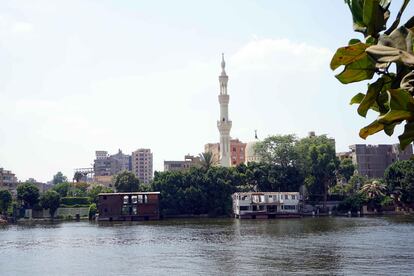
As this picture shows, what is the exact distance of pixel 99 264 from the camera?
4025cm

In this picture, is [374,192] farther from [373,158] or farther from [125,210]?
[125,210]

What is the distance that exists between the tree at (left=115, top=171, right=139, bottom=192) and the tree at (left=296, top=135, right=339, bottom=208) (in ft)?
132

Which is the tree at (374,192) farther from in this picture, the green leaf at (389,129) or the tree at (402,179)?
the green leaf at (389,129)

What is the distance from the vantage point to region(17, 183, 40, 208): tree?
10906 cm

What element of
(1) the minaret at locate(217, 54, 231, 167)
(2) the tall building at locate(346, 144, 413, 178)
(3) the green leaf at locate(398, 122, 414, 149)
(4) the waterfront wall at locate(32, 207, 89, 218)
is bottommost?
(4) the waterfront wall at locate(32, 207, 89, 218)

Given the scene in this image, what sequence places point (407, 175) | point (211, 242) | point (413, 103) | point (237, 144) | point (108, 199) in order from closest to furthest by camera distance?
point (413, 103)
point (211, 242)
point (407, 175)
point (108, 199)
point (237, 144)

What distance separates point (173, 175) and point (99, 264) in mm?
65808

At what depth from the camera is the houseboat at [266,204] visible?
100438 millimetres

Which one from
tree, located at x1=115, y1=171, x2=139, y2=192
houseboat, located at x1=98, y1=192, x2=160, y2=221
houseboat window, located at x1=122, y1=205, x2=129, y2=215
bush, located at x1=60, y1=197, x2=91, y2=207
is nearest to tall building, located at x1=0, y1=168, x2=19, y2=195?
bush, located at x1=60, y1=197, x2=91, y2=207

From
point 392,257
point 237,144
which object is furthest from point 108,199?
point 392,257

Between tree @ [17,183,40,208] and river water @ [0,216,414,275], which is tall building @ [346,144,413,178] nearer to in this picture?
river water @ [0,216,414,275]

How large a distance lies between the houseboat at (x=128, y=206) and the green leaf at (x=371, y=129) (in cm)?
10144

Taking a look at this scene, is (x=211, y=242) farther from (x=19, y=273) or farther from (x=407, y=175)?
(x=407, y=175)

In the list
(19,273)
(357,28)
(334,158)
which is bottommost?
(19,273)
